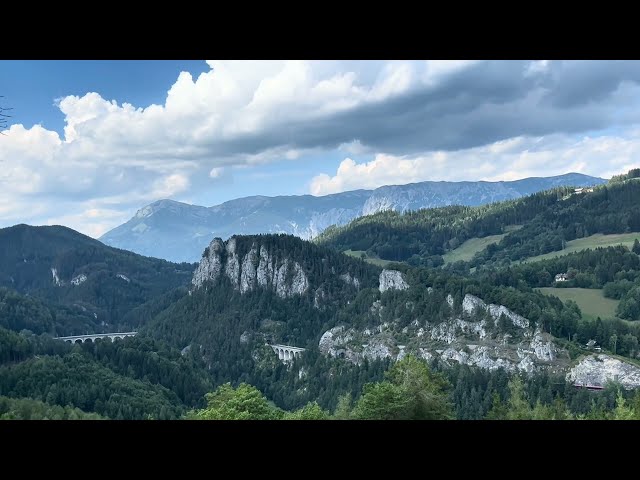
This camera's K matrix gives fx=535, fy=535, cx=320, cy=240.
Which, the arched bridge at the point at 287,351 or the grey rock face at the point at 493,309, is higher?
the grey rock face at the point at 493,309

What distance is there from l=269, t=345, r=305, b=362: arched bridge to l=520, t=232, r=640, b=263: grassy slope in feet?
291

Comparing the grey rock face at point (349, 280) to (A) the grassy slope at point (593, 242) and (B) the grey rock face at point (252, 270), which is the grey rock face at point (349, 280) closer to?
(B) the grey rock face at point (252, 270)

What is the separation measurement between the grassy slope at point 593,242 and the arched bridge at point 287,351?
3494 inches

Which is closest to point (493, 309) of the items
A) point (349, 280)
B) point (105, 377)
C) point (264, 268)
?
point (349, 280)

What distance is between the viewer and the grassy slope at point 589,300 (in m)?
108

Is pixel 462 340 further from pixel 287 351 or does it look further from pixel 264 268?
pixel 264 268

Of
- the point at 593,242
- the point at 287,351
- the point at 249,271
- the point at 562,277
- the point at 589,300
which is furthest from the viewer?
the point at 593,242

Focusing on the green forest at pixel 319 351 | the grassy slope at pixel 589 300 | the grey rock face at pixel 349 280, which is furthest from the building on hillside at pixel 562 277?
the grey rock face at pixel 349 280

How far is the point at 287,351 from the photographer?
425ft

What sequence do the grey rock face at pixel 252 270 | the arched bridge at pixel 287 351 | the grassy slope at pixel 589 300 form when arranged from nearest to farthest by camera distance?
the grassy slope at pixel 589 300
the arched bridge at pixel 287 351
the grey rock face at pixel 252 270

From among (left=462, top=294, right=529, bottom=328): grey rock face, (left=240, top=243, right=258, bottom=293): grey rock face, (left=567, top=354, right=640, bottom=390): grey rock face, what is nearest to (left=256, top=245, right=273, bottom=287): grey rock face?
(left=240, top=243, right=258, bottom=293): grey rock face

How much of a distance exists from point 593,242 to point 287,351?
109059 mm

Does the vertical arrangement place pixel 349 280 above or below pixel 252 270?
below

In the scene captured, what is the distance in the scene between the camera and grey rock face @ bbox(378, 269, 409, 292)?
428 ft
